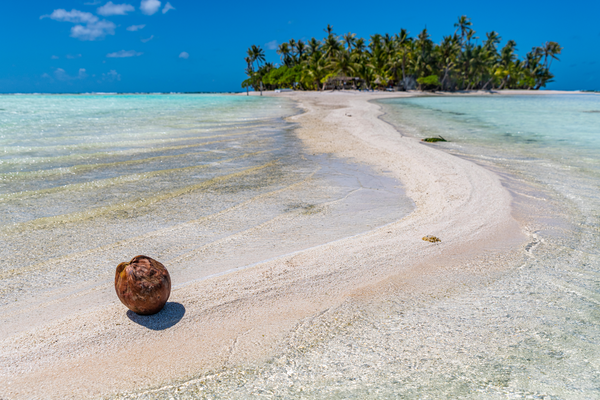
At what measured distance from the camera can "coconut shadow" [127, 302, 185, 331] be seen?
8.83ft

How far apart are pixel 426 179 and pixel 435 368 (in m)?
5.63

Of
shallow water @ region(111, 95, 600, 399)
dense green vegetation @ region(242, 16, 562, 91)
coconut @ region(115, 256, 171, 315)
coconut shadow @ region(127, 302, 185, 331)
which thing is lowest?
shallow water @ region(111, 95, 600, 399)

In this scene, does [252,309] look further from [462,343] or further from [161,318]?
[462,343]

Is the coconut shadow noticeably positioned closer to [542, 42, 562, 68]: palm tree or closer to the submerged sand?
the submerged sand

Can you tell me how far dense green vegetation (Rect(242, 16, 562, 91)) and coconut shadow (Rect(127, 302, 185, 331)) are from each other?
70.5m

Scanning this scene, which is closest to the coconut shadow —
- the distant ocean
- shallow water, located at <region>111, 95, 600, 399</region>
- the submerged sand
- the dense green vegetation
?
the submerged sand

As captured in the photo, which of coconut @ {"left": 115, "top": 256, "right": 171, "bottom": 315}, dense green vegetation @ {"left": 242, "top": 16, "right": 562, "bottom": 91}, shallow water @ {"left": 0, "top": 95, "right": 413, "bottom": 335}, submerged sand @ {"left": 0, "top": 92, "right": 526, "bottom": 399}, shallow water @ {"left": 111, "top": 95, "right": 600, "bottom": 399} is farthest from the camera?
dense green vegetation @ {"left": 242, "top": 16, "right": 562, "bottom": 91}

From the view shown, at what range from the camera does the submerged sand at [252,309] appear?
2.27m

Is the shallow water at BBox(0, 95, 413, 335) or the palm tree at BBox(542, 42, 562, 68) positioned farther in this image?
the palm tree at BBox(542, 42, 562, 68)

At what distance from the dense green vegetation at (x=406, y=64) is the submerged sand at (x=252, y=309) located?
68.8 metres

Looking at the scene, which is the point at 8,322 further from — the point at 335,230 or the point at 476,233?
the point at 476,233

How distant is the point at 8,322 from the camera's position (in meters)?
2.82

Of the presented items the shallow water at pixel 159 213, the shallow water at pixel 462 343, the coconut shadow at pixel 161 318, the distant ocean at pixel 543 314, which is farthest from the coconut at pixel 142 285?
the distant ocean at pixel 543 314

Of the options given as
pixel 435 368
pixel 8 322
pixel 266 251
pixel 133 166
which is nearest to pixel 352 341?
pixel 435 368
